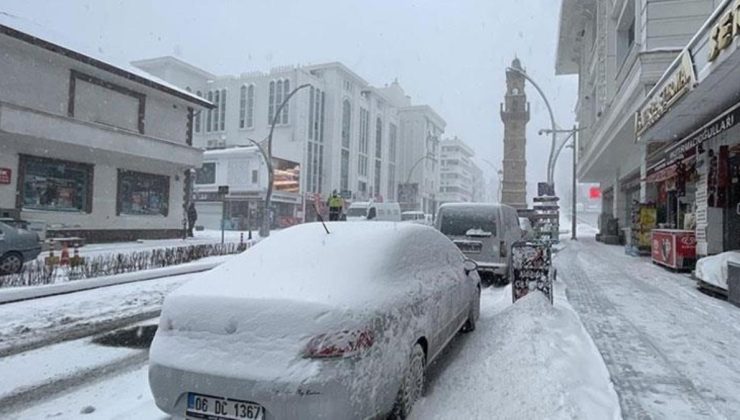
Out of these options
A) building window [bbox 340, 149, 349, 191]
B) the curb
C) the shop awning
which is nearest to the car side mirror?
the curb

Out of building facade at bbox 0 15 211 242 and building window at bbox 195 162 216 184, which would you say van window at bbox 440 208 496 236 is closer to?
building facade at bbox 0 15 211 242

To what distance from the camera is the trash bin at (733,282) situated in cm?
818

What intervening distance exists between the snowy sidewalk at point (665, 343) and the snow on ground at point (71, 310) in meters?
6.89

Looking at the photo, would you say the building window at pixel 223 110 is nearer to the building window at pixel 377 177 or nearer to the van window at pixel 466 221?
the building window at pixel 377 177

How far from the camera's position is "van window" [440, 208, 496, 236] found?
10.8m

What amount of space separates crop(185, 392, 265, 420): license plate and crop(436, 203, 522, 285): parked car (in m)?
8.03

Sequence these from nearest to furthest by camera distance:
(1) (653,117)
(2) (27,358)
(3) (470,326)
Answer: (2) (27,358)
(3) (470,326)
(1) (653,117)

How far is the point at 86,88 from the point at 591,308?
21.5 meters

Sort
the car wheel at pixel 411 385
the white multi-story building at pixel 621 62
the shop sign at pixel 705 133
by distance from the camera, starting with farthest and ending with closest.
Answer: the white multi-story building at pixel 621 62 < the shop sign at pixel 705 133 < the car wheel at pixel 411 385

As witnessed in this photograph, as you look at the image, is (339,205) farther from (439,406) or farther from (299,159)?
(299,159)

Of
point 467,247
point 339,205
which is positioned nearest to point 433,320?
point 467,247

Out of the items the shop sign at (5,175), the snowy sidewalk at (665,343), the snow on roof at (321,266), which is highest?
the shop sign at (5,175)

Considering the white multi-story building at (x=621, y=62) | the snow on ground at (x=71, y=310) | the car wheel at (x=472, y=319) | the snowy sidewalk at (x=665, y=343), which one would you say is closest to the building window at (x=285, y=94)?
the white multi-story building at (x=621, y=62)

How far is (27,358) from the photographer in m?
5.45
